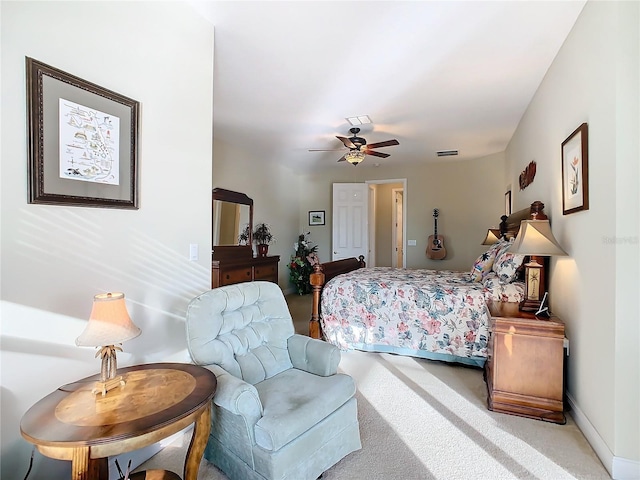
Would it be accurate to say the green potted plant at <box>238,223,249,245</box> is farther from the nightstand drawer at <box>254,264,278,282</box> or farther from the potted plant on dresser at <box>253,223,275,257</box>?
the nightstand drawer at <box>254,264,278,282</box>

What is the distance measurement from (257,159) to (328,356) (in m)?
4.57

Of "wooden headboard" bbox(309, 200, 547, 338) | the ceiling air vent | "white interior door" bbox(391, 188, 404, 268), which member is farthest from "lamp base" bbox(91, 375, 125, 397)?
"white interior door" bbox(391, 188, 404, 268)

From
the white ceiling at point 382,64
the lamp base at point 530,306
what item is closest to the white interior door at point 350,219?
the white ceiling at point 382,64

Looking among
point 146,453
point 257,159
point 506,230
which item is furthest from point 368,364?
point 257,159

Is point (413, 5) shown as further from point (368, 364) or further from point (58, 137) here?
point (368, 364)

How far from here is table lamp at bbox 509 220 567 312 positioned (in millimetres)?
2379

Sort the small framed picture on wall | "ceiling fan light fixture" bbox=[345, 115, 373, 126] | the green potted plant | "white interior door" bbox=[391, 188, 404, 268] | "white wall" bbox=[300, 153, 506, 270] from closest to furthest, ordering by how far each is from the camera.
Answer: "ceiling fan light fixture" bbox=[345, 115, 373, 126], the green potted plant, "white wall" bbox=[300, 153, 506, 270], the small framed picture on wall, "white interior door" bbox=[391, 188, 404, 268]

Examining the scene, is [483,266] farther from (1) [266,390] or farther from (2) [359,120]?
(1) [266,390]

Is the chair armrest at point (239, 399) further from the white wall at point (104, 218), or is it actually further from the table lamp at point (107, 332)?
the white wall at point (104, 218)

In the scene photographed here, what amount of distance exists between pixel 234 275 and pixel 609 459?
391cm

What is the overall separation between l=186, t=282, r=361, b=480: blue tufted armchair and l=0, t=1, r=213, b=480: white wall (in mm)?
421

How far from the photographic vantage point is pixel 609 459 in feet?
5.75

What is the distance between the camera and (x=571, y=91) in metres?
2.36

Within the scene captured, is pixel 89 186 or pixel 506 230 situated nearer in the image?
pixel 89 186
